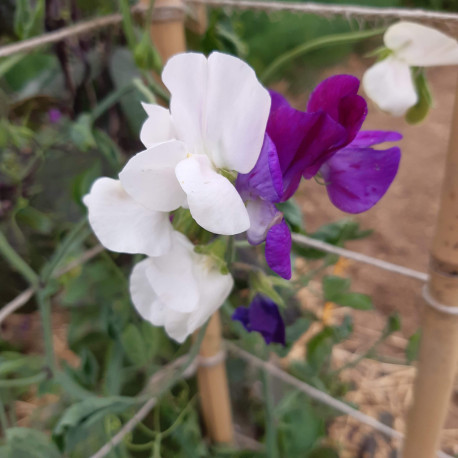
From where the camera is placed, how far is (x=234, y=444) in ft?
2.54

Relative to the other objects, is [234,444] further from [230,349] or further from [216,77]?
[216,77]

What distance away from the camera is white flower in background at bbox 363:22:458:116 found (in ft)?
1.20

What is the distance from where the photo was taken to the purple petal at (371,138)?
1.05 ft

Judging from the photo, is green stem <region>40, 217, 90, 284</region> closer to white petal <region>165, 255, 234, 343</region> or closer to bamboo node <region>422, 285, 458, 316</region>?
white petal <region>165, 255, 234, 343</region>

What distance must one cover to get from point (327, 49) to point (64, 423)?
88.6 inches

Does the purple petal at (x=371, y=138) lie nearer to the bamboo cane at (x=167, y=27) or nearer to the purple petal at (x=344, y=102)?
the purple petal at (x=344, y=102)

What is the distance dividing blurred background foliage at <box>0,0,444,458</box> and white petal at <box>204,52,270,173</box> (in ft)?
0.76

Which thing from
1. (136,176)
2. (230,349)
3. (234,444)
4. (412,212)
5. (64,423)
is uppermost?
(136,176)

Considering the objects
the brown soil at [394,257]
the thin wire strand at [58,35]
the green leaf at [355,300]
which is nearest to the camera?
the thin wire strand at [58,35]

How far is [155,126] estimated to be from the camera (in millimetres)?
283

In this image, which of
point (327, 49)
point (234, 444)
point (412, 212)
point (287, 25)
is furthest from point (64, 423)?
point (327, 49)

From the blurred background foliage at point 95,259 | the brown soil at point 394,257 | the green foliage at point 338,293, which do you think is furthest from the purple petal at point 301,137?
the brown soil at point 394,257

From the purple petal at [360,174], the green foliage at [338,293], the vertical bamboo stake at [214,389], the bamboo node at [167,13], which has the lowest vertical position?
the vertical bamboo stake at [214,389]

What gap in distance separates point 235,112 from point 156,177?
56 millimetres
